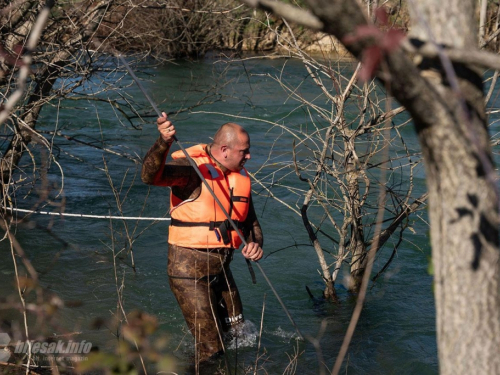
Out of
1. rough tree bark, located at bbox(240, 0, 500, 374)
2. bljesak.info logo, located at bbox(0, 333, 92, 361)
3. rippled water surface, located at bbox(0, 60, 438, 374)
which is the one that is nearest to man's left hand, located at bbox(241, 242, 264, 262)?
rippled water surface, located at bbox(0, 60, 438, 374)

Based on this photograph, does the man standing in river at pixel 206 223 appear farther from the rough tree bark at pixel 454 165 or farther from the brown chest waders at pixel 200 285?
the rough tree bark at pixel 454 165

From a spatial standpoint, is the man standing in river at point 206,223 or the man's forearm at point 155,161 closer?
the man's forearm at point 155,161

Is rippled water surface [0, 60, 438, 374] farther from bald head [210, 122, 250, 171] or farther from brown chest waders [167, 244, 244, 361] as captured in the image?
bald head [210, 122, 250, 171]

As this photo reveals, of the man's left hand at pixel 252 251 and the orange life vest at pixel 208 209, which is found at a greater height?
the orange life vest at pixel 208 209

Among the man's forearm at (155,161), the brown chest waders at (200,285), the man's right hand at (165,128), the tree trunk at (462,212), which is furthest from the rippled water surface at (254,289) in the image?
the tree trunk at (462,212)

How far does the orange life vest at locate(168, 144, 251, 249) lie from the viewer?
4930 millimetres

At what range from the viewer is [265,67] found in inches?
788

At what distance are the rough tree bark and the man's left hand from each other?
2618 millimetres

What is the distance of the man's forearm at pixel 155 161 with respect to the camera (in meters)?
4.47

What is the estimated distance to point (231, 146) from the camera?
195 inches

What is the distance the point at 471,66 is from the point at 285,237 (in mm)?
7257

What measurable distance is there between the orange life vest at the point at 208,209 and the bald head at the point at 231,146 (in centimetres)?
7

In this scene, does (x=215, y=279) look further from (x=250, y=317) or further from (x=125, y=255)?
(x=125, y=255)

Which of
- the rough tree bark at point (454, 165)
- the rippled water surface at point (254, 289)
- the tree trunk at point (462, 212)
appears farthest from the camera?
the rippled water surface at point (254, 289)
